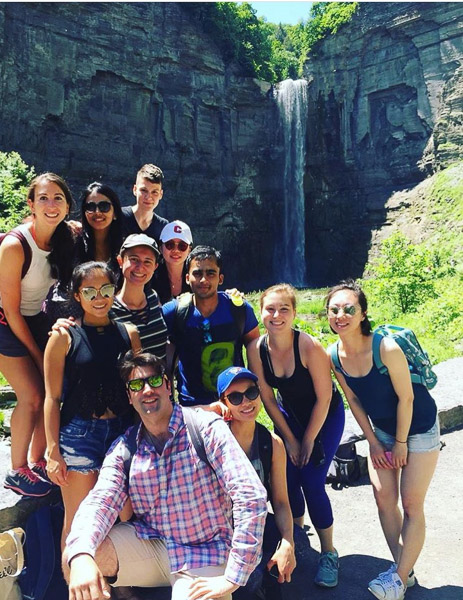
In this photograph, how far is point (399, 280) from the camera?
49.3 ft

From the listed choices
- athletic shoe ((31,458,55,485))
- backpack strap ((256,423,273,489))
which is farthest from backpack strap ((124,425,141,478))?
athletic shoe ((31,458,55,485))

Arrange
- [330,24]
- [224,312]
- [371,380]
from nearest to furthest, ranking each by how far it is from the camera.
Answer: [371,380], [224,312], [330,24]

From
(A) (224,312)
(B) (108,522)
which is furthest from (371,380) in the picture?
(B) (108,522)

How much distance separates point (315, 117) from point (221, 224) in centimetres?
868

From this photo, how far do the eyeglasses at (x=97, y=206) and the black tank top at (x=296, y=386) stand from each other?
5.08ft

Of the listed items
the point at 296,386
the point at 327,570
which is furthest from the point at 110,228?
the point at 327,570

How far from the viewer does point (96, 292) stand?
315 cm

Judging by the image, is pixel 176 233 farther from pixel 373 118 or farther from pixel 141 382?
pixel 373 118

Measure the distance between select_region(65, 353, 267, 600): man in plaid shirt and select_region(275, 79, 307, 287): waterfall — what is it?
28671mm

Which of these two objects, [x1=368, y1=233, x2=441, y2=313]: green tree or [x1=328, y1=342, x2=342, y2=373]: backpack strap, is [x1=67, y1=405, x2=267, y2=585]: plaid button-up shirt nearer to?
[x1=328, y1=342, x2=342, y2=373]: backpack strap

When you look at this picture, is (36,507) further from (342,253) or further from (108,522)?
(342,253)

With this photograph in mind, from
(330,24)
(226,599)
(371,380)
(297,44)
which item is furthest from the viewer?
(297,44)

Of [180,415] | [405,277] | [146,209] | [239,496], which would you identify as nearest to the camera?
[239,496]

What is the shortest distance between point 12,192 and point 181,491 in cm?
1308
